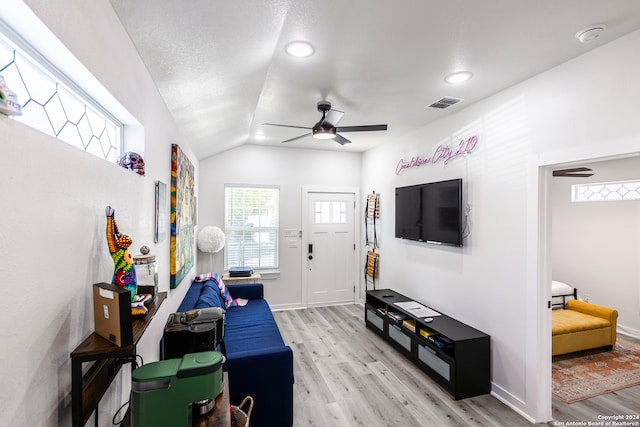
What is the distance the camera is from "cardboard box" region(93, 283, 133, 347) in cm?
90

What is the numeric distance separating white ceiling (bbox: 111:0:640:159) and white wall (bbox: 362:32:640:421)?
19 centimetres

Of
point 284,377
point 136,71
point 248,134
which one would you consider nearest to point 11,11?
point 136,71

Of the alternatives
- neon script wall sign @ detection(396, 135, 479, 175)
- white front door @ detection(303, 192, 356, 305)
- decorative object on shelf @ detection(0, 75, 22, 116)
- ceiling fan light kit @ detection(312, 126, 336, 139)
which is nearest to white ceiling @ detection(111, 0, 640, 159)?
ceiling fan light kit @ detection(312, 126, 336, 139)

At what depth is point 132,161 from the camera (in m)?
1.52

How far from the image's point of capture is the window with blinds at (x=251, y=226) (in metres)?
4.83

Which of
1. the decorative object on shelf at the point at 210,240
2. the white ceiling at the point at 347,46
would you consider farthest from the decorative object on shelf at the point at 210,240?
the white ceiling at the point at 347,46

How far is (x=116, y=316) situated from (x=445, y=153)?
11.0ft

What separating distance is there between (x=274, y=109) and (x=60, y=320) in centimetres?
275

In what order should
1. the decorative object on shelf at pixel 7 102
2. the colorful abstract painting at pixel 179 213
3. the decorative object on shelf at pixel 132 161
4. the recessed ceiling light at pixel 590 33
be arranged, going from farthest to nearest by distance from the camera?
the colorful abstract painting at pixel 179 213 < the recessed ceiling light at pixel 590 33 < the decorative object on shelf at pixel 132 161 < the decorative object on shelf at pixel 7 102

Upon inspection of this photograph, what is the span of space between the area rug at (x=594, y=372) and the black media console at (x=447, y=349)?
73 centimetres

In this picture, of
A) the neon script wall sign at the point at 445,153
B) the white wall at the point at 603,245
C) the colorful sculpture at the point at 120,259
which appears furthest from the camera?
the white wall at the point at 603,245

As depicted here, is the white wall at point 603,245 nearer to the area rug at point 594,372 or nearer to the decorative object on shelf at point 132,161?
the area rug at point 594,372

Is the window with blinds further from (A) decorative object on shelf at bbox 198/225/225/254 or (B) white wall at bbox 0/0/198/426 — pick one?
(B) white wall at bbox 0/0/198/426

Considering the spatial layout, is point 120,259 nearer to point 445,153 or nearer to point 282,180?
point 445,153
